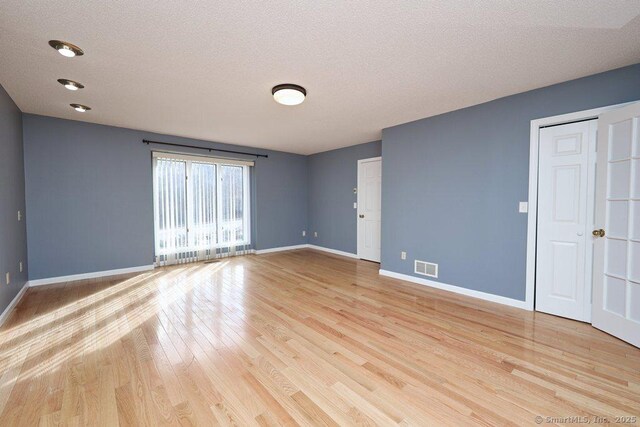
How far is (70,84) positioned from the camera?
9.23 feet

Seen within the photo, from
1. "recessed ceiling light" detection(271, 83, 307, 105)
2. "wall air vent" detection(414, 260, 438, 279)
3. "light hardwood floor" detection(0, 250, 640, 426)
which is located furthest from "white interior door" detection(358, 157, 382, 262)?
"recessed ceiling light" detection(271, 83, 307, 105)

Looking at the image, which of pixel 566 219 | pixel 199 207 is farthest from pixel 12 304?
pixel 566 219

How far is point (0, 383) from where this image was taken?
1848mm

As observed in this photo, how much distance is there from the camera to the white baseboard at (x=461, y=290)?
3.19 metres

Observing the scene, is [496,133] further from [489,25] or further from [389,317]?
[389,317]

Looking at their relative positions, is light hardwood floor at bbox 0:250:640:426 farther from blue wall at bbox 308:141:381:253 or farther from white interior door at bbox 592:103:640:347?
blue wall at bbox 308:141:381:253

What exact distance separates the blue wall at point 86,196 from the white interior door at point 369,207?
3450 mm

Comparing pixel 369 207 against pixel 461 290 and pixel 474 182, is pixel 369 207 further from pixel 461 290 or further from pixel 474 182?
pixel 461 290

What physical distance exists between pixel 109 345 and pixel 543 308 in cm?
443

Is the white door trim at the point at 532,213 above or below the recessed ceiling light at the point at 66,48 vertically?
below

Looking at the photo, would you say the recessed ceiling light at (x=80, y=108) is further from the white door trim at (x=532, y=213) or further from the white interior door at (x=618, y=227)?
the white interior door at (x=618, y=227)

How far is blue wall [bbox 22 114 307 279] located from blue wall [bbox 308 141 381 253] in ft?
9.35

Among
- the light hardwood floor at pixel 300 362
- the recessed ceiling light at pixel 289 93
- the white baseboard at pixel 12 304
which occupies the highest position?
the recessed ceiling light at pixel 289 93

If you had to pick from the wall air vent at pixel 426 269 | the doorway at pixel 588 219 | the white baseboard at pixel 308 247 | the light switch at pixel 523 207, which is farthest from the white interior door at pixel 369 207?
the doorway at pixel 588 219
